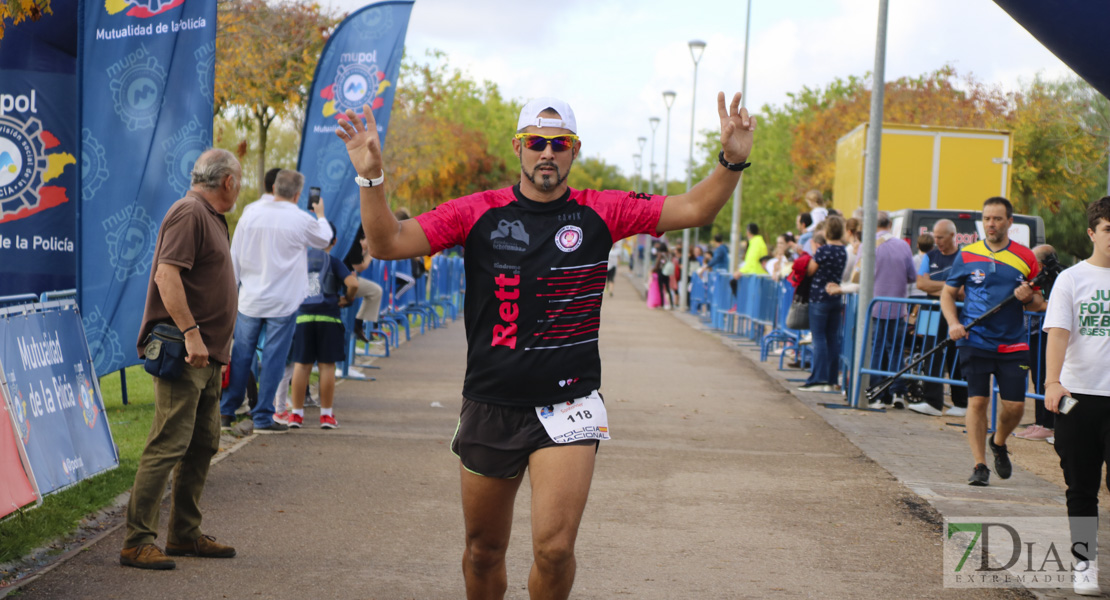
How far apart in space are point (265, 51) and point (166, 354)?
1285 cm

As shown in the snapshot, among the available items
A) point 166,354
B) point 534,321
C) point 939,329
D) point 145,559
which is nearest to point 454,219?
point 534,321

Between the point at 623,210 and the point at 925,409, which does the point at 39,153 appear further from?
the point at 925,409

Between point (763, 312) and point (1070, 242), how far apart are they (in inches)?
1173

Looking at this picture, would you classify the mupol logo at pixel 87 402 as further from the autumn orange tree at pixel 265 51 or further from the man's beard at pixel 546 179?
the autumn orange tree at pixel 265 51

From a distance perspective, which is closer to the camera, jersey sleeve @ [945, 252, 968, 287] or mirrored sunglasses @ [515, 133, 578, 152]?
mirrored sunglasses @ [515, 133, 578, 152]

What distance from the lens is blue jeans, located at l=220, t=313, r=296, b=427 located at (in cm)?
901

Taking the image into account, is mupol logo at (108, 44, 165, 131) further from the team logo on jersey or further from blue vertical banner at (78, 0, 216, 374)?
the team logo on jersey

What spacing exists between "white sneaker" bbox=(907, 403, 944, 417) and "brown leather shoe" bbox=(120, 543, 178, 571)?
28.4 ft

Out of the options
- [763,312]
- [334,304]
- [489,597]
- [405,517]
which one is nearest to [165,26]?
[334,304]

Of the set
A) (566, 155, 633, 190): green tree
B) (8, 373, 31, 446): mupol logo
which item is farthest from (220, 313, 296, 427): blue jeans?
(566, 155, 633, 190): green tree

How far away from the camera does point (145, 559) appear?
18.1 ft

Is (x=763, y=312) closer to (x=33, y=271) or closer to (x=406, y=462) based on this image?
(x=406, y=462)

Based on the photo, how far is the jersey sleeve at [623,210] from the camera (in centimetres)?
423

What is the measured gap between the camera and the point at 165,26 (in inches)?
336
